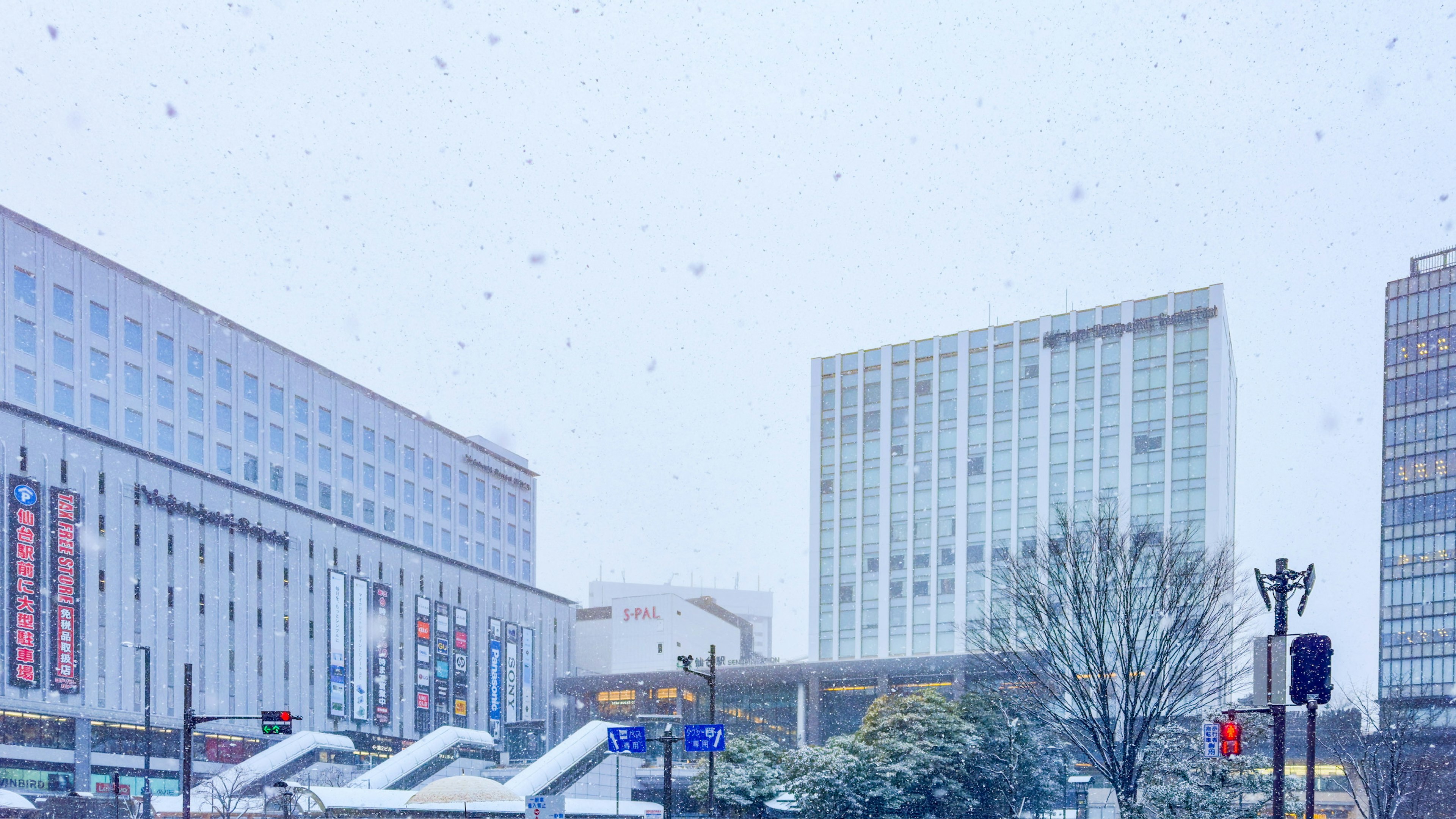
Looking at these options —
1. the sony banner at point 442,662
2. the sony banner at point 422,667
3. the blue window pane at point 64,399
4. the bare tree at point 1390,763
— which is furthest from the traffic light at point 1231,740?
the sony banner at point 442,662

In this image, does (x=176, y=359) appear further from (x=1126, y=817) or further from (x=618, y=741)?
(x=1126, y=817)

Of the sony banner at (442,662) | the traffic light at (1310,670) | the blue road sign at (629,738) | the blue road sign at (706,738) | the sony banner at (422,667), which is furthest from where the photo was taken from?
the sony banner at (442,662)

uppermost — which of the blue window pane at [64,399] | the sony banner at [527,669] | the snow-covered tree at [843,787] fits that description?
the blue window pane at [64,399]

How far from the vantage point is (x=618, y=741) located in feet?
97.5

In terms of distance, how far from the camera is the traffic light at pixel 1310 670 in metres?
14.3

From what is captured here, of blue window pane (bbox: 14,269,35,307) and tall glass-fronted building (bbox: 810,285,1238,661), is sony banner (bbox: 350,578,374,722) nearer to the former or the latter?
blue window pane (bbox: 14,269,35,307)

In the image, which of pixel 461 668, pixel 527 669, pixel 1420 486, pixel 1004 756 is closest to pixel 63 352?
pixel 461 668

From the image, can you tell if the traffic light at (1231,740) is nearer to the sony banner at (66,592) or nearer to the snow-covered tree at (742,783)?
the snow-covered tree at (742,783)

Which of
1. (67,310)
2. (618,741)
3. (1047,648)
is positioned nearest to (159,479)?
(67,310)

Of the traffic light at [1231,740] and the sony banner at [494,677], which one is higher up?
the traffic light at [1231,740]

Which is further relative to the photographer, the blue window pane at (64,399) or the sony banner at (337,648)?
the sony banner at (337,648)

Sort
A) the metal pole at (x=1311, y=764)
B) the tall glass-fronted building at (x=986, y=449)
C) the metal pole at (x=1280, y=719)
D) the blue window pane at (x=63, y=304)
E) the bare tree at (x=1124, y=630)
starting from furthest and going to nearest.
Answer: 1. the tall glass-fronted building at (x=986, y=449)
2. the blue window pane at (x=63, y=304)
3. the bare tree at (x=1124, y=630)
4. the metal pole at (x=1311, y=764)
5. the metal pole at (x=1280, y=719)

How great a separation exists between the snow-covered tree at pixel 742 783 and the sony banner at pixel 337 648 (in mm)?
25200

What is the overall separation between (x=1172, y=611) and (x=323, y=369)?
5978 cm
